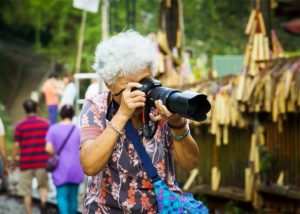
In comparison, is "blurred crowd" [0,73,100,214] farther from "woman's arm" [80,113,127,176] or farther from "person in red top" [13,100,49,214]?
"woman's arm" [80,113,127,176]

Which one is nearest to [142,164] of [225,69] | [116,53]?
[116,53]

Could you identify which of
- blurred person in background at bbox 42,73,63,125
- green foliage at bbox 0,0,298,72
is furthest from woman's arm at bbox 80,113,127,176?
green foliage at bbox 0,0,298,72

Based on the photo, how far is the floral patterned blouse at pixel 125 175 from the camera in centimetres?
436

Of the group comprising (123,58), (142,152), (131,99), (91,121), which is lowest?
(142,152)

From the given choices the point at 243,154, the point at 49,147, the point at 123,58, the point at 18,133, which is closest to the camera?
the point at 123,58

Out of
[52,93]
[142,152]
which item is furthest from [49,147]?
[52,93]

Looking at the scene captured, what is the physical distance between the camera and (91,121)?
14.5ft

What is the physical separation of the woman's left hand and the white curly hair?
0.74 ft

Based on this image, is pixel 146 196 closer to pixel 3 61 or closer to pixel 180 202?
pixel 180 202

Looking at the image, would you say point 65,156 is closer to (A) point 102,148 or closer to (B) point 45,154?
(B) point 45,154

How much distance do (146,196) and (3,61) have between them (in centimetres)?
3300

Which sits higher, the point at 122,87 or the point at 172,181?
the point at 122,87

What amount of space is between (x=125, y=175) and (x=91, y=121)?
1.05ft

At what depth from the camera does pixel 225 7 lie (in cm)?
2684
